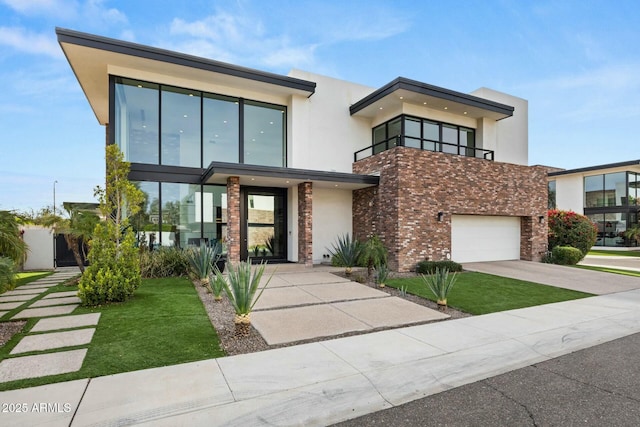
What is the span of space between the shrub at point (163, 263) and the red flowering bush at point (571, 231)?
17498mm

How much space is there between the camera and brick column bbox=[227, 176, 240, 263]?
37.6ft

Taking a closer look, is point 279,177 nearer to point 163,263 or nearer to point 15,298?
point 163,263

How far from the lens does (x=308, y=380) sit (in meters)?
3.65

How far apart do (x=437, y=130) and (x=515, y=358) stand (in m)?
12.7

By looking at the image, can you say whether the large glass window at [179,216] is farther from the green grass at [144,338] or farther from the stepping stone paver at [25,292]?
the green grass at [144,338]

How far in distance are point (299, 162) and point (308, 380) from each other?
11.1 metres

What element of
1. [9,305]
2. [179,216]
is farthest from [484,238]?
[9,305]

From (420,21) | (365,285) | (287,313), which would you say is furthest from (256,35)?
(287,313)

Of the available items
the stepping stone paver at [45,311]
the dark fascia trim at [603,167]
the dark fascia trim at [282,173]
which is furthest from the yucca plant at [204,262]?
the dark fascia trim at [603,167]

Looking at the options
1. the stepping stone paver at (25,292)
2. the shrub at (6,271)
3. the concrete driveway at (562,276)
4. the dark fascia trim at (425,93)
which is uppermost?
the dark fascia trim at (425,93)

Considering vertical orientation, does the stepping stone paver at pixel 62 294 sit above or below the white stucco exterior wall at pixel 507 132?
below

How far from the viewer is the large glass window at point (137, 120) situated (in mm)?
11719

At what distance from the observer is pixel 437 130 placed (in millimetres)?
15258

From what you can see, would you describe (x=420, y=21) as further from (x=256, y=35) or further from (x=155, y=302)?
(x=155, y=302)
